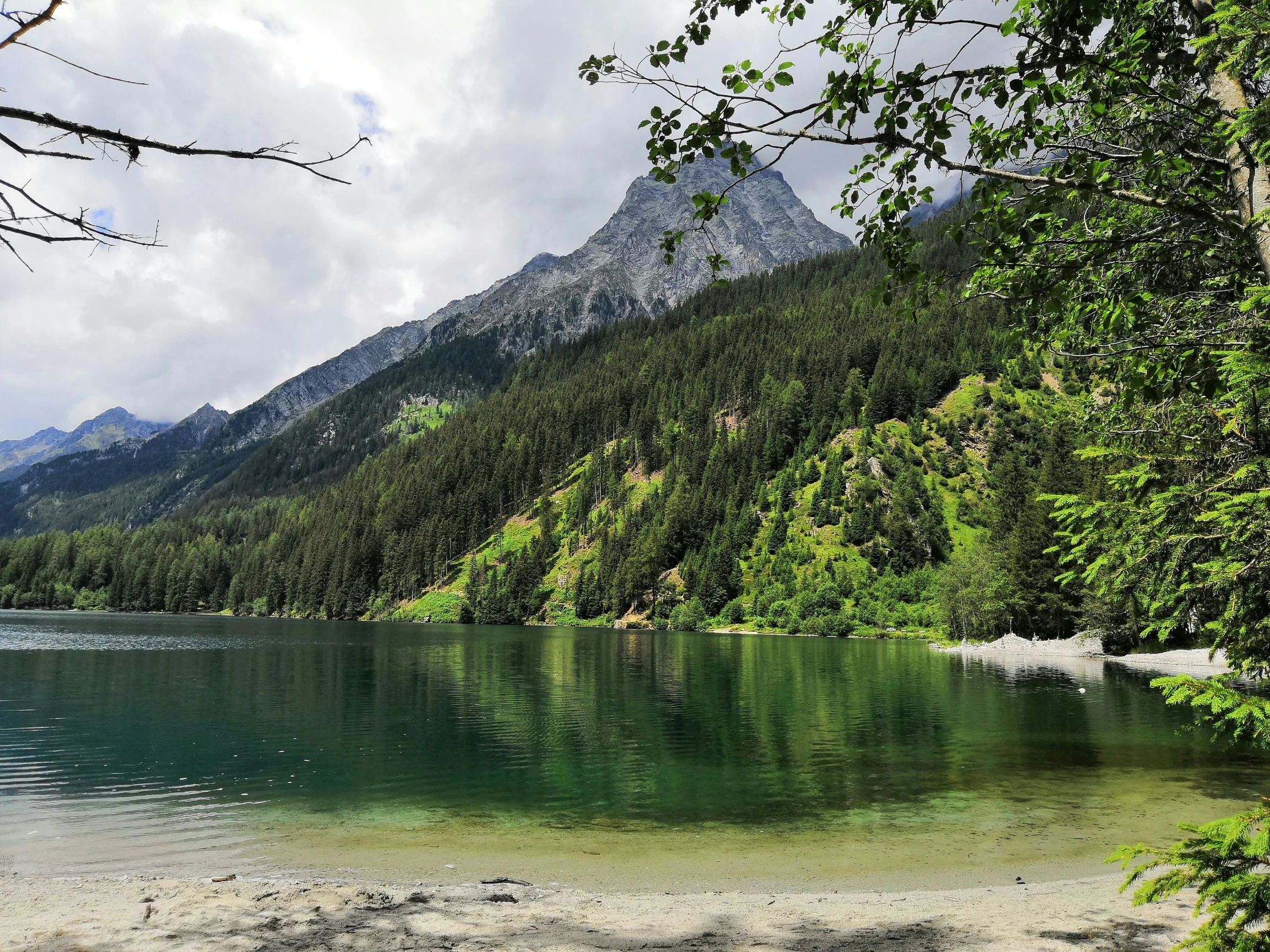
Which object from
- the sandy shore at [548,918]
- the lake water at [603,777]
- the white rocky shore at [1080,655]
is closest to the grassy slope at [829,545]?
the white rocky shore at [1080,655]

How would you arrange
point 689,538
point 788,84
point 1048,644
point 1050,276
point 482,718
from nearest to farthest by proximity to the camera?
point 788,84
point 1050,276
point 482,718
point 1048,644
point 689,538

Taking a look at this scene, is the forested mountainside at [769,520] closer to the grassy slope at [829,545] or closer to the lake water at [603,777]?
the grassy slope at [829,545]

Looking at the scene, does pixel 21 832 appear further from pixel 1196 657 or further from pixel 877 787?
pixel 1196 657

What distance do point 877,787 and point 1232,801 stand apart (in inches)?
363

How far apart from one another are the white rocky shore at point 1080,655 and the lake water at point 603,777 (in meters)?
7.07

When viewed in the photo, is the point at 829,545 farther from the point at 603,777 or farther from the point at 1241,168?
the point at 1241,168

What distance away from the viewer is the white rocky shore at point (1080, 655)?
5152cm

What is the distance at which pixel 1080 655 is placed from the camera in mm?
70812

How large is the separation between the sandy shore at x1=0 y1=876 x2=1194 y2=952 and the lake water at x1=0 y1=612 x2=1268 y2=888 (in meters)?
1.57

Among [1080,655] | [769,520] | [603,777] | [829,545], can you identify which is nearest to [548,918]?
[603,777]

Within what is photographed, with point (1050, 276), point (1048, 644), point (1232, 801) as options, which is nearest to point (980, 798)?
point (1232, 801)

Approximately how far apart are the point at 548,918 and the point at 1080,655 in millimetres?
77386

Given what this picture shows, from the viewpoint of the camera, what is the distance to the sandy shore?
9375mm

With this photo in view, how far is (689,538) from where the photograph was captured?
495 ft
